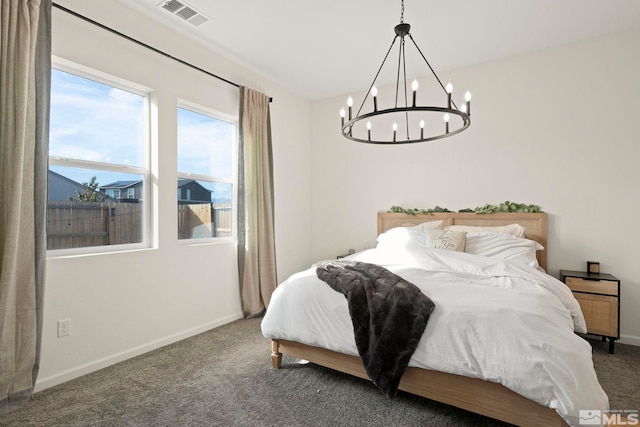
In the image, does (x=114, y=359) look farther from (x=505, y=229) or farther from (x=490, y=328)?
(x=505, y=229)

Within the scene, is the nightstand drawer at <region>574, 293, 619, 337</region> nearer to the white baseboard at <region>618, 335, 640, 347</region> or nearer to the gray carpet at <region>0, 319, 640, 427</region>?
the gray carpet at <region>0, 319, 640, 427</region>

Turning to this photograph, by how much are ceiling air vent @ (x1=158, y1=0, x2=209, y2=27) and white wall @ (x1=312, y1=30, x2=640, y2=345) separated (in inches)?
94.0

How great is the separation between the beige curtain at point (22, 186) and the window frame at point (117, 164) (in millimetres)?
251

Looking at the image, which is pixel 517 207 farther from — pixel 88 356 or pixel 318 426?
pixel 88 356

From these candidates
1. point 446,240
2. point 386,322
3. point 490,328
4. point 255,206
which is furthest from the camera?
point 255,206

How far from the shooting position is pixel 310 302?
225 cm

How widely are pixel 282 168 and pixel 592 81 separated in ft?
11.0

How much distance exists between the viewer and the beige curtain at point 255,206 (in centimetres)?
361

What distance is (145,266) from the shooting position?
9.19 feet

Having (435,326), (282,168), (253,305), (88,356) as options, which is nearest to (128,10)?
(282,168)

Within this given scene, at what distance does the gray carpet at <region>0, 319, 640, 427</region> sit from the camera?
187cm

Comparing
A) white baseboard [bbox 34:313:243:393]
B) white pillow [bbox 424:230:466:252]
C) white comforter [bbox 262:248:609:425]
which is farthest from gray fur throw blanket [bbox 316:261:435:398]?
white baseboard [bbox 34:313:243:393]

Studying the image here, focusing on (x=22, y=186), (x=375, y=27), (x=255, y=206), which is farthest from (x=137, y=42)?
(x=375, y=27)

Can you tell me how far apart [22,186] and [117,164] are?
0.77 meters
